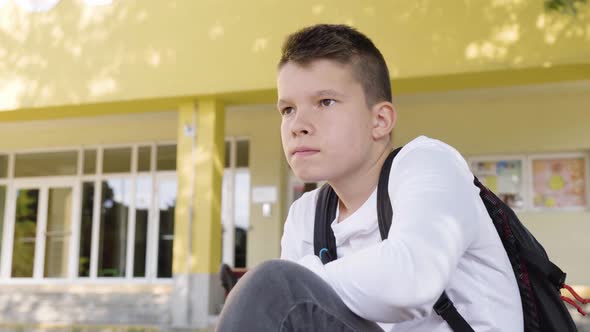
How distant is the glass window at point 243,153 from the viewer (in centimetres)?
1174

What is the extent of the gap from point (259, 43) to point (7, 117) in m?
4.52

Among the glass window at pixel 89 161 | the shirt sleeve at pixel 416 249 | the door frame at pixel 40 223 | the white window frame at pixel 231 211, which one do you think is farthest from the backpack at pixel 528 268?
the door frame at pixel 40 223

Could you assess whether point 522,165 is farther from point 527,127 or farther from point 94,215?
point 94,215

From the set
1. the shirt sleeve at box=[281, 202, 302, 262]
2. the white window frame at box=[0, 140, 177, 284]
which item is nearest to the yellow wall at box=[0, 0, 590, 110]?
the white window frame at box=[0, 140, 177, 284]

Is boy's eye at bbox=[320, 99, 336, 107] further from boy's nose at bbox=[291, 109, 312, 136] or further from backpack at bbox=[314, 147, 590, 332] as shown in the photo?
backpack at bbox=[314, 147, 590, 332]

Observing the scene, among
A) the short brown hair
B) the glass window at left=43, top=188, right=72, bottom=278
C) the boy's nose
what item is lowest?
the glass window at left=43, top=188, right=72, bottom=278

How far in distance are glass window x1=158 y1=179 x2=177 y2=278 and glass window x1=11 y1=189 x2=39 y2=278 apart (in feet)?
9.43

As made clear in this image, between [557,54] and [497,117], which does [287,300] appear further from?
[497,117]

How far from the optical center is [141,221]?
40.7ft

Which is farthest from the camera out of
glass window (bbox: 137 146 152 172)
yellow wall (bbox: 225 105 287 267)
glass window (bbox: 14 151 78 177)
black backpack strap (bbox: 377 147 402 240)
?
glass window (bbox: 14 151 78 177)

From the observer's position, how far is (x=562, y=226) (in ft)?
33.0

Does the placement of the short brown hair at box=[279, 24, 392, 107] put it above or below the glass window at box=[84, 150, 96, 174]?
below

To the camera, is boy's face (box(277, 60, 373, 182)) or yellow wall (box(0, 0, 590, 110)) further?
yellow wall (box(0, 0, 590, 110))

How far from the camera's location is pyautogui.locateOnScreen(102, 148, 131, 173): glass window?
12477 mm
